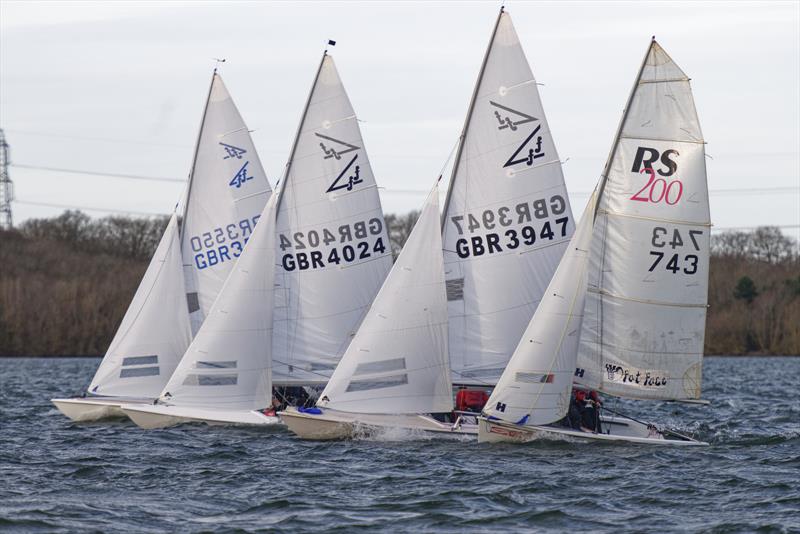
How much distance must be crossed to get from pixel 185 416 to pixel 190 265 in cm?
452

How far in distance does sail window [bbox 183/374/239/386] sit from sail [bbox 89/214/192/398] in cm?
267

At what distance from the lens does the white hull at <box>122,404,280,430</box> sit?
25.8 m

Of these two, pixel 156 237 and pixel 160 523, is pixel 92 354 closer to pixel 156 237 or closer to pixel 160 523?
pixel 156 237

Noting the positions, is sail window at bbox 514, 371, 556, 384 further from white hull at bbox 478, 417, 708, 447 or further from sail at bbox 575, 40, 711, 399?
sail at bbox 575, 40, 711, 399

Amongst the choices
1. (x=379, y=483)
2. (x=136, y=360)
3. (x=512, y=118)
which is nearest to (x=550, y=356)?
(x=379, y=483)

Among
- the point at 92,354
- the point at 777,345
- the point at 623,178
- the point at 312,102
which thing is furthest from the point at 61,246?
the point at 623,178

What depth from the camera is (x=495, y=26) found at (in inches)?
981

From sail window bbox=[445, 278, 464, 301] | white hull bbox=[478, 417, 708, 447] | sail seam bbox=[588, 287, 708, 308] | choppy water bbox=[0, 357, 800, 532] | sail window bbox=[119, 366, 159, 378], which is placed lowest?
choppy water bbox=[0, 357, 800, 532]

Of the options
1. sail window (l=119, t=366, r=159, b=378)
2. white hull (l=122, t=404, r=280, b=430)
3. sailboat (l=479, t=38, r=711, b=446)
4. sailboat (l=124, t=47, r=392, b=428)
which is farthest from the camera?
sail window (l=119, t=366, r=159, b=378)

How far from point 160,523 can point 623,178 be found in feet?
34.2

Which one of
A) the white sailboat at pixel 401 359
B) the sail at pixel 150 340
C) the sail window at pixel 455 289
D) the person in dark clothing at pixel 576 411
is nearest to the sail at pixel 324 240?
the sail window at pixel 455 289

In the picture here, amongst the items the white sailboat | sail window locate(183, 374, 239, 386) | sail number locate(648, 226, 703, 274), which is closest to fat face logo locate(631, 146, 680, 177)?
sail number locate(648, 226, 703, 274)

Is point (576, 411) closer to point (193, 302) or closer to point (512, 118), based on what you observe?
point (512, 118)

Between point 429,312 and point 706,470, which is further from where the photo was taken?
point 429,312
